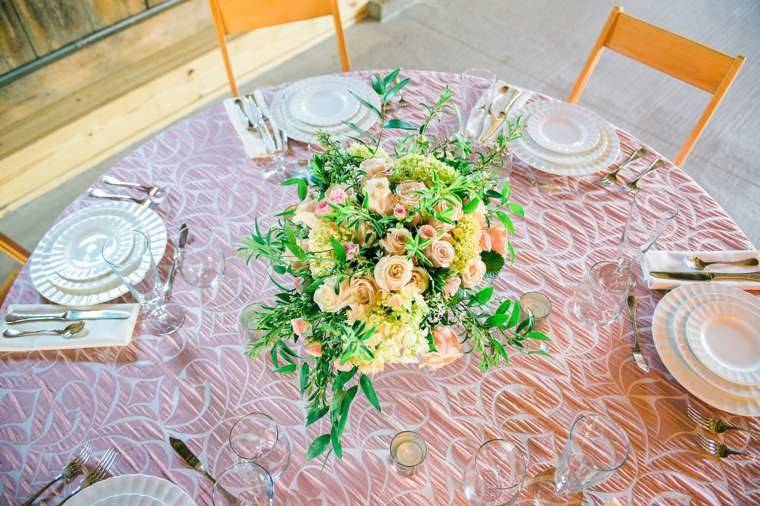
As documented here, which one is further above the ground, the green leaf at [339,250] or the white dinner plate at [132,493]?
the green leaf at [339,250]

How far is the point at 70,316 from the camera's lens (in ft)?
4.01

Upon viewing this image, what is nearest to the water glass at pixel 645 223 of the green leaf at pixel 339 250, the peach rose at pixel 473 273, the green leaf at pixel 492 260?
the green leaf at pixel 492 260

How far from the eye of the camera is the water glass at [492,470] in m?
1.00

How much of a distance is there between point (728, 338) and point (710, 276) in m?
0.17

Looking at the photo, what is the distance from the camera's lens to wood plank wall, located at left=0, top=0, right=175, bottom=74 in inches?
93.7

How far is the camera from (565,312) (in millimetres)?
1259

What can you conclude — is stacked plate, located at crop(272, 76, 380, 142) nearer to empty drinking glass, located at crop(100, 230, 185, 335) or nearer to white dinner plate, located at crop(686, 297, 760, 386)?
empty drinking glass, located at crop(100, 230, 185, 335)

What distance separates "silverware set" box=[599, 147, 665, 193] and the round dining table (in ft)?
0.56

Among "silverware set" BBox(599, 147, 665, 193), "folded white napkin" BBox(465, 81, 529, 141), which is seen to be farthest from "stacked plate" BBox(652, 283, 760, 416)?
"folded white napkin" BBox(465, 81, 529, 141)

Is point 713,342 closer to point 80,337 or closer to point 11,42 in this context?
point 80,337

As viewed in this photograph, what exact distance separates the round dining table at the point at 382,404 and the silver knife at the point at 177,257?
0.02 metres

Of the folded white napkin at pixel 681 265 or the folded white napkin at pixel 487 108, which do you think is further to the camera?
the folded white napkin at pixel 487 108

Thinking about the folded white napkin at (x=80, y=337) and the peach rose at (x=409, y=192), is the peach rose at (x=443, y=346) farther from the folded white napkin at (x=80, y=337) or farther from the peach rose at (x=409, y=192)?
the folded white napkin at (x=80, y=337)

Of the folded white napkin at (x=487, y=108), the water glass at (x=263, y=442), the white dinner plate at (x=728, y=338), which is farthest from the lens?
the folded white napkin at (x=487, y=108)
